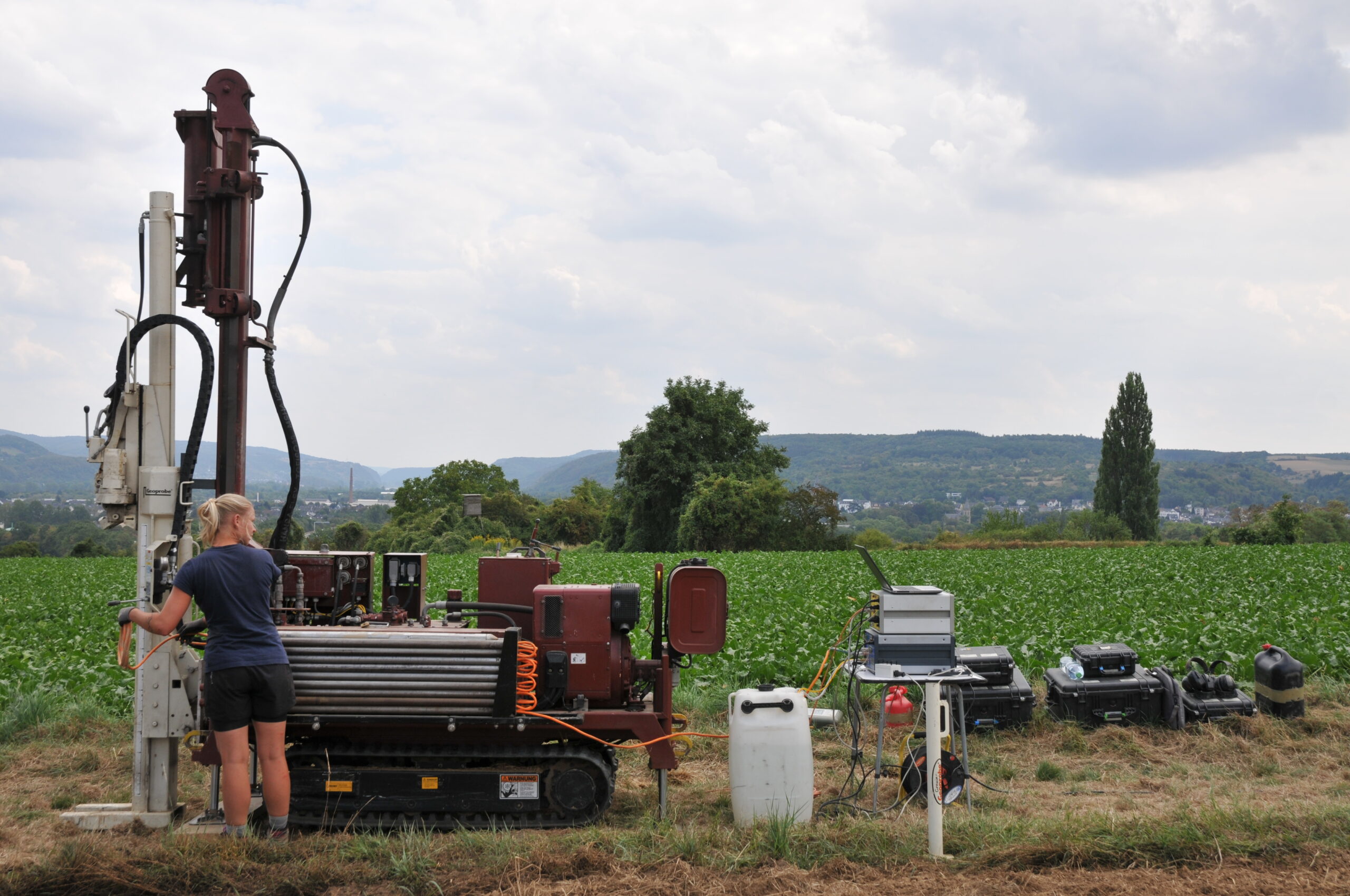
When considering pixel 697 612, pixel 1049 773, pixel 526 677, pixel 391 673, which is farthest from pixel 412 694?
pixel 1049 773

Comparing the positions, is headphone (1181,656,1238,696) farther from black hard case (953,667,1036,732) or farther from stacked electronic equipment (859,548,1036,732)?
stacked electronic equipment (859,548,1036,732)

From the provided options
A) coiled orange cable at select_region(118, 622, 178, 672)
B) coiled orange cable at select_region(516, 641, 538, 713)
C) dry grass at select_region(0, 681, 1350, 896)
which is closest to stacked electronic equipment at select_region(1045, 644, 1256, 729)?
dry grass at select_region(0, 681, 1350, 896)

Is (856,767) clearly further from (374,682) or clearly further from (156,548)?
(156,548)

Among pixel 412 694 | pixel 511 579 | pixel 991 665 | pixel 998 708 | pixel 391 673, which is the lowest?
pixel 998 708

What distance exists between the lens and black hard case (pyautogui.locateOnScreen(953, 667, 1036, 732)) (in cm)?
771

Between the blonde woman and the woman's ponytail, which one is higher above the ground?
the woman's ponytail

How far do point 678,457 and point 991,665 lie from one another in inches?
1926

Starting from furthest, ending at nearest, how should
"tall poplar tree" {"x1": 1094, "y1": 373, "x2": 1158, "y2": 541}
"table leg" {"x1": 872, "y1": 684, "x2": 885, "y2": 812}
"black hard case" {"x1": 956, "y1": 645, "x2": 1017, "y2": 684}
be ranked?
"tall poplar tree" {"x1": 1094, "y1": 373, "x2": 1158, "y2": 541}
"black hard case" {"x1": 956, "y1": 645, "x2": 1017, "y2": 684}
"table leg" {"x1": 872, "y1": 684, "x2": 885, "y2": 812}

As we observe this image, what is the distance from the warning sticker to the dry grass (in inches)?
9.5

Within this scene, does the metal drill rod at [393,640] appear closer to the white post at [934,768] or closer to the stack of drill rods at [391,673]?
the stack of drill rods at [391,673]

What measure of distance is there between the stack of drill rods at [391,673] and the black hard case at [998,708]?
172 inches

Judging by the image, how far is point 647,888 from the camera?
4.47 m

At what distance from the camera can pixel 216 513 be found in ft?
16.5

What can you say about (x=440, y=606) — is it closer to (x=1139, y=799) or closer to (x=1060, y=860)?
(x=1060, y=860)
